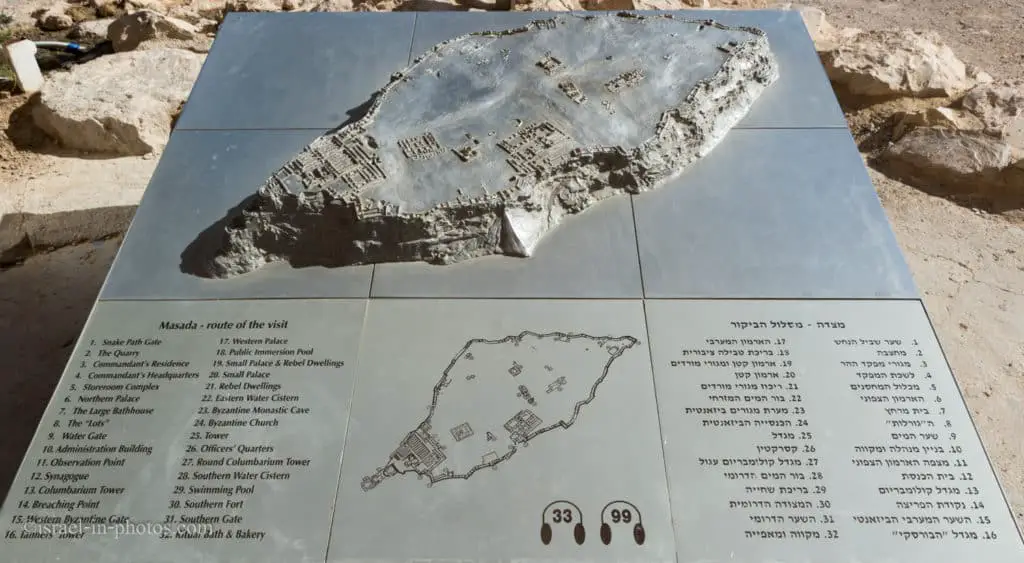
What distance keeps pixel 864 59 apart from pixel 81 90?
22.9 feet

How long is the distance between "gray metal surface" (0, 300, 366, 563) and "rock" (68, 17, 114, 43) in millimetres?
6483

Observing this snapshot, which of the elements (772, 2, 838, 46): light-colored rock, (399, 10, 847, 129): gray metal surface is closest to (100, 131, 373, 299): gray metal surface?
(399, 10, 847, 129): gray metal surface

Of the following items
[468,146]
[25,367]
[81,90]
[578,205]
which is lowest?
[25,367]

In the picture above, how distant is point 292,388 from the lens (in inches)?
125

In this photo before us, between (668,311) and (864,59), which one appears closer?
(668,311)

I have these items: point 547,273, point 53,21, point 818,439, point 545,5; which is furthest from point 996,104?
point 53,21

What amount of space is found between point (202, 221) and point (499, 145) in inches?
61.0

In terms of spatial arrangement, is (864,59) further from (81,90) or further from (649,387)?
(81,90)

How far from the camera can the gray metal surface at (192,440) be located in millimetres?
2822

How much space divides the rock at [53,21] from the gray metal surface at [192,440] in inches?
278

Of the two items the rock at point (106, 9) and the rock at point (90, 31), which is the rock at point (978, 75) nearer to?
the rock at point (90, 31)

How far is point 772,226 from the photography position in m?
3.75

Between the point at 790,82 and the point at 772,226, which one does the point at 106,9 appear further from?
the point at 772,226

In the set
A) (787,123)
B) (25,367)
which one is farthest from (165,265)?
(787,123)
